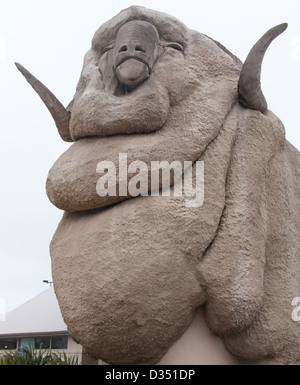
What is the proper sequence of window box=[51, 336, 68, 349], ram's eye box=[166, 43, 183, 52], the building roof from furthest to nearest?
1. window box=[51, 336, 68, 349]
2. the building roof
3. ram's eye box=[166, 43, 183, 52]

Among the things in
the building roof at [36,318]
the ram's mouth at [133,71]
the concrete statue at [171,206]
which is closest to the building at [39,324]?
the building roof at [36,318]

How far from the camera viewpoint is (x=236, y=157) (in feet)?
10.8

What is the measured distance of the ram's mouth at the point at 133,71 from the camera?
10.8 ft

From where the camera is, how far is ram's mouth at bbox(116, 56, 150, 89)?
10.8 ft

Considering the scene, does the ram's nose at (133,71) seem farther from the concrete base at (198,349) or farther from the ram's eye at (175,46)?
the concrete base at (198,349)

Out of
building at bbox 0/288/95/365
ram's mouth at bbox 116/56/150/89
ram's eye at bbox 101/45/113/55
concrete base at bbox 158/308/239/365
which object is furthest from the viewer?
building at bbox 0/288/95/365

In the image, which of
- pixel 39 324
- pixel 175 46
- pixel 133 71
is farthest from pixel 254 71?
pixel 39 324

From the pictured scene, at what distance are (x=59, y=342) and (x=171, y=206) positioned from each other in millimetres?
9629

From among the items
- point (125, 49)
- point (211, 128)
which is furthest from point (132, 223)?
point (125, 49)

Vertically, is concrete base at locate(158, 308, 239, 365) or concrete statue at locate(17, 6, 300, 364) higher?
concrete statue at locate(17, 6, 300, 364)

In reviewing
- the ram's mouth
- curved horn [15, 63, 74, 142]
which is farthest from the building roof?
the ram's mouth

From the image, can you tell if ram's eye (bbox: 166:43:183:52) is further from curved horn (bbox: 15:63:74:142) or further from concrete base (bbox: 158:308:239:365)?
concrete base (bbox: 158:308:239:365)

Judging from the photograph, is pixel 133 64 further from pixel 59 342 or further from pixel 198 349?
pixel 59 342

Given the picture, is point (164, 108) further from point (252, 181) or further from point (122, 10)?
point (122, 10)
